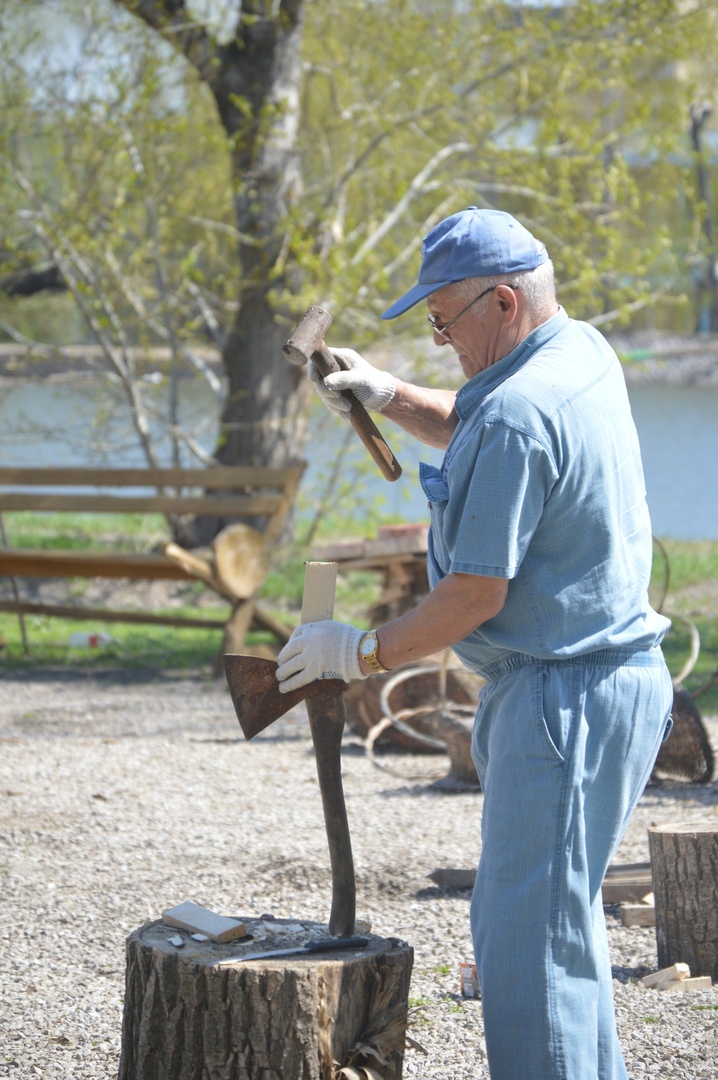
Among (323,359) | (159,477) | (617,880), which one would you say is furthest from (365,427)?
(159,477)

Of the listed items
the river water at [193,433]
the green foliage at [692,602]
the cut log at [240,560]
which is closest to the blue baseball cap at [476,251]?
the green foliage at [692,602]

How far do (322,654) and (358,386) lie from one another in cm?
86

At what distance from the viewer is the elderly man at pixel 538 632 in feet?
7.28

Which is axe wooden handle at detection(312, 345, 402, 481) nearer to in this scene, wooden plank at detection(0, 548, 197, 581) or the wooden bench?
the wooden bench

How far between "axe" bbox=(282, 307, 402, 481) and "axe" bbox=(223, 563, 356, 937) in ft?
1.57

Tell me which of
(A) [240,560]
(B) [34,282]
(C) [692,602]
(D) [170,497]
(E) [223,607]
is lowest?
(E) [223,607]

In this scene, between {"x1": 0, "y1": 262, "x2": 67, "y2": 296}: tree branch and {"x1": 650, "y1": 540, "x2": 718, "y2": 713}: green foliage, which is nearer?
{"x1": 650, "y1": 540, "x2": 718, "y2": 713}: green foliage

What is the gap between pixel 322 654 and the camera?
243 cm

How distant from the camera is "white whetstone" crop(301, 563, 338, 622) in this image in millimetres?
2631

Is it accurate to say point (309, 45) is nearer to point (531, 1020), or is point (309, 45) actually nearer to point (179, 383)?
point (179, 383)

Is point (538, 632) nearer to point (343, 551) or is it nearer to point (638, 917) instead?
point (638, 917)

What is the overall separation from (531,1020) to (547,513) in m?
0.95

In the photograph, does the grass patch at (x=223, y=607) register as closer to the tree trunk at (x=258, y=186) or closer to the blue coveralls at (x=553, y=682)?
the tree trunk at (x=258, y=186)

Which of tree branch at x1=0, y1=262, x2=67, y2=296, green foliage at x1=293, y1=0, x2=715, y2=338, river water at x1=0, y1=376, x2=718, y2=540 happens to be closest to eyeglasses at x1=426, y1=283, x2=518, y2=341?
green foliage at x1=293, y1=0, x2=715, y2=338
